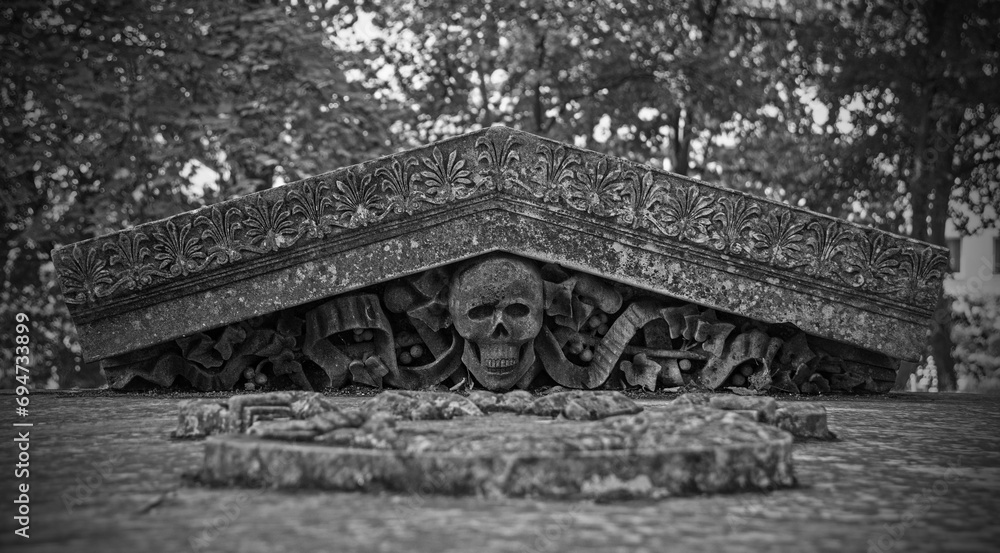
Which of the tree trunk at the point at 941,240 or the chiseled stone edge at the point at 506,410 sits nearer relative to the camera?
the chiseled stone edge at the point at 506,410

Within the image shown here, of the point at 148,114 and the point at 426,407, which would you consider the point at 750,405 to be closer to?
the point at 426,407

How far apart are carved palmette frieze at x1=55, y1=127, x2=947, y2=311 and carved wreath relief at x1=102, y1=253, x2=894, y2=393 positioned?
17.4 inches

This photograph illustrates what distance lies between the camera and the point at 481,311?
560 centimetres

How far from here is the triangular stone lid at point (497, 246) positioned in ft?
18.2

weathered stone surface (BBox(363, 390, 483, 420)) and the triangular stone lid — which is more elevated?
the triangular stone lid

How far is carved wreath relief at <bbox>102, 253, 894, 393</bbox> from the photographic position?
572 centimetres

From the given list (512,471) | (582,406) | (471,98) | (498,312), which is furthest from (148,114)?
(512,471)

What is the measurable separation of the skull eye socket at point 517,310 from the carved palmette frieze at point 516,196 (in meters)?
0.61

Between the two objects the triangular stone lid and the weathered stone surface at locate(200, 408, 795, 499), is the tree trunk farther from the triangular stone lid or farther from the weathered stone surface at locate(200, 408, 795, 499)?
the weathered stone surface at locate(200, 408, 795, 499)

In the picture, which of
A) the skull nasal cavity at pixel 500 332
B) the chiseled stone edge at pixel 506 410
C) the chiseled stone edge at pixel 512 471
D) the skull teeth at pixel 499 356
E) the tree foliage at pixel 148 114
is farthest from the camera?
the tree foliage at pixel 148 114

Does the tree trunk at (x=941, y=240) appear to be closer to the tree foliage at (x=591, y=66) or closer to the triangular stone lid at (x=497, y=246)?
the tree foliage at (x=591, y=66)

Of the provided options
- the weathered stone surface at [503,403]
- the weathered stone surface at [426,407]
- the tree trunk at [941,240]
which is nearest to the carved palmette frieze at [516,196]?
the weathered stone surface at [503,403]

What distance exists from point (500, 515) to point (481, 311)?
343cm

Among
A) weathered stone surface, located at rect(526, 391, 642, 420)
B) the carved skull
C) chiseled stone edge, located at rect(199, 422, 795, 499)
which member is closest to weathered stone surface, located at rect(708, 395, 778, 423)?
weathered stone surface, located at rect(526, 391, 642, 420)
